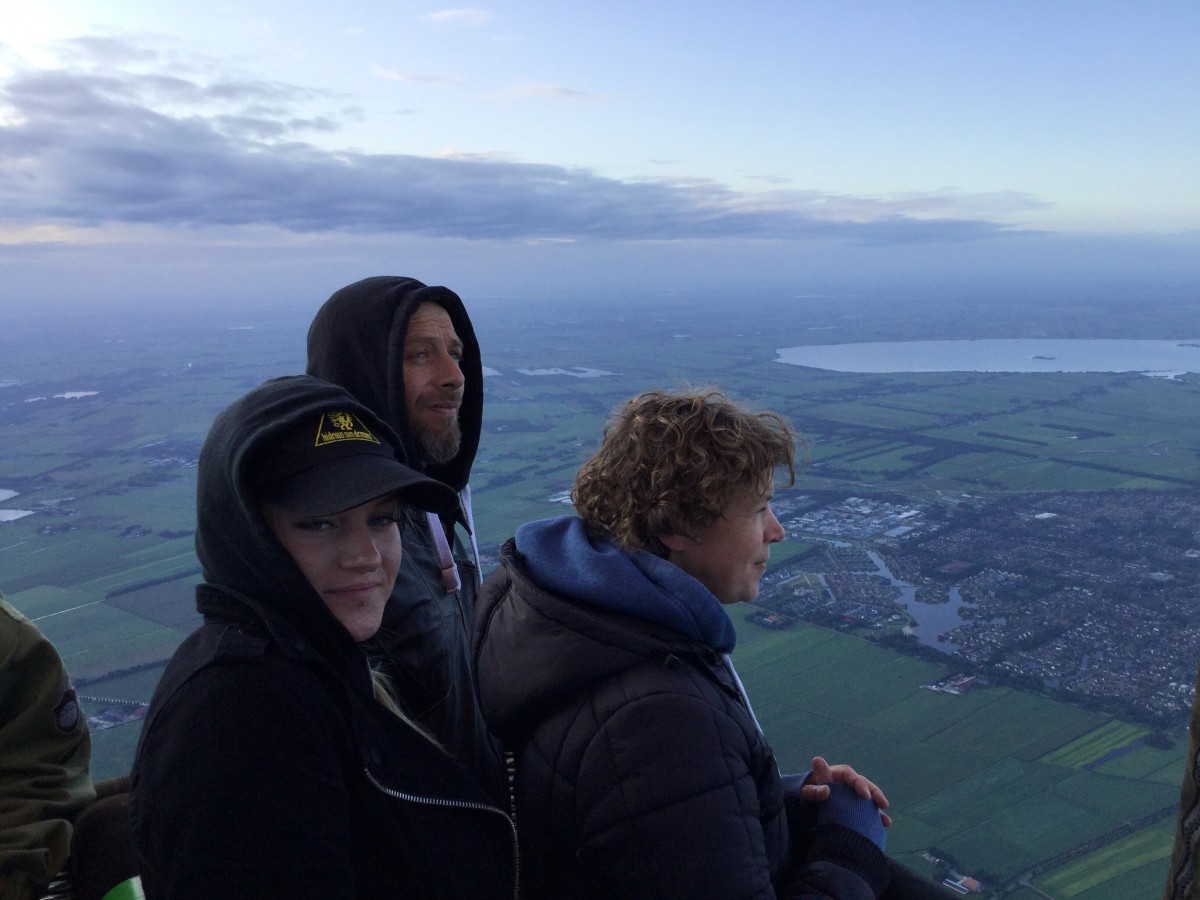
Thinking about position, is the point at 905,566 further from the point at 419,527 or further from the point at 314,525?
the point at 314,525

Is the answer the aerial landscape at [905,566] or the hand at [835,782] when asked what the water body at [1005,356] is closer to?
the aerial landscape at [905,566]

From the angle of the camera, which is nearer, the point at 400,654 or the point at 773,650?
the point at 400,654

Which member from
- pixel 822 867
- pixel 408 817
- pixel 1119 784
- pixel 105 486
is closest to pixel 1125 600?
pixel 1119 784

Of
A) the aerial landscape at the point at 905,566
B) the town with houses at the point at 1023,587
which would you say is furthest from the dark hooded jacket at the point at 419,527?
the town with houses at the point at 1023,587

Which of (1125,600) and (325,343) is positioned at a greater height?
(325,343)

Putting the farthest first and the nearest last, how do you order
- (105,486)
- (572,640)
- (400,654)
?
(105,486)
(400,654)
(572,640)

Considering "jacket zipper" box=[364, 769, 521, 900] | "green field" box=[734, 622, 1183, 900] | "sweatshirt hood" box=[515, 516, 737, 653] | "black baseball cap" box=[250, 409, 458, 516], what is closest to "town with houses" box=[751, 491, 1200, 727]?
"green field" box=[734, 622, 1183, 900]

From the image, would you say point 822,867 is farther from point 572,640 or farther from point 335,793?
point 335,793

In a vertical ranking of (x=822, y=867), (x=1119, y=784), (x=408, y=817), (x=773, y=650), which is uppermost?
(x=408, y=817)

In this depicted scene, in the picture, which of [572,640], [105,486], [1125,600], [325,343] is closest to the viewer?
[572,640]
